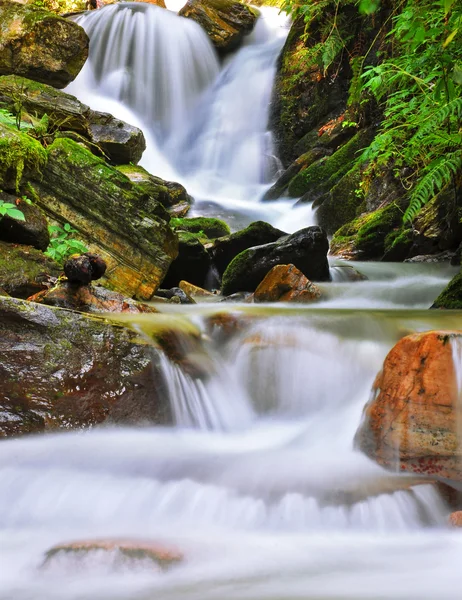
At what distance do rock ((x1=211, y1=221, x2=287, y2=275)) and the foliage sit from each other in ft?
9.48

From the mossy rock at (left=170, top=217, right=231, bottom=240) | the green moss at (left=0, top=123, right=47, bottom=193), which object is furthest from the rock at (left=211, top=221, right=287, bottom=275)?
the green moss at (left=0, top=123, right=47, bottom=193)

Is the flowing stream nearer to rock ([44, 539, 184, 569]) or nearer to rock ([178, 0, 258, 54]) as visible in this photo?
rock ([44, 539, 184, 569])

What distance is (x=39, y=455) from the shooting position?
258cm

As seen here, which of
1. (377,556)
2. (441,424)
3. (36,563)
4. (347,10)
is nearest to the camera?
(36,563)

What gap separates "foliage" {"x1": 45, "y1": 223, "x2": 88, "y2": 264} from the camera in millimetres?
4949

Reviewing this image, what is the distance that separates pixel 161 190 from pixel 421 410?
27.3 ft

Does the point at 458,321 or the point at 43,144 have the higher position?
the point at 43,144

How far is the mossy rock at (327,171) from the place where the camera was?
11.3 m

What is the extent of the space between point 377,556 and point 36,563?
4.51 ft

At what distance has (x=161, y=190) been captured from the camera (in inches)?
392

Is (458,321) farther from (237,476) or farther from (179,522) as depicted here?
(179,522)

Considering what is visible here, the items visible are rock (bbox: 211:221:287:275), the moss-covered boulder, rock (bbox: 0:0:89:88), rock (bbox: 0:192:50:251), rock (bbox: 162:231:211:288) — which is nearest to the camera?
rock (bbox: 0:192:50:251)

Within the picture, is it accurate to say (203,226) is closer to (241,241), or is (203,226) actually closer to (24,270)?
(241,241)

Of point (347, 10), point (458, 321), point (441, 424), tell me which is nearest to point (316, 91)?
point (347, 10)
